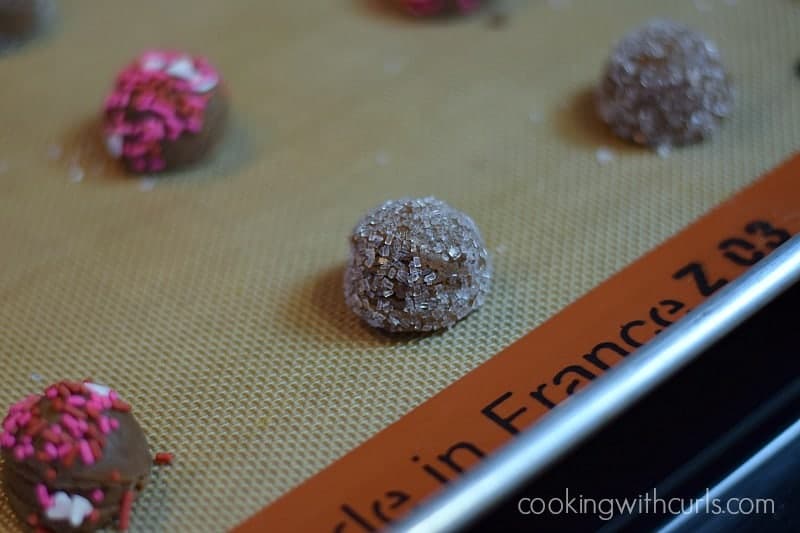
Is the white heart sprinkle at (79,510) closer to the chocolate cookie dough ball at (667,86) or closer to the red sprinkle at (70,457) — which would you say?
the red sprinkle at (70,457)

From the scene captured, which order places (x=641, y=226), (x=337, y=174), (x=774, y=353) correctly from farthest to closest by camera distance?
(x=337, y=174), (x=641, y=226), (x=774, y=353)

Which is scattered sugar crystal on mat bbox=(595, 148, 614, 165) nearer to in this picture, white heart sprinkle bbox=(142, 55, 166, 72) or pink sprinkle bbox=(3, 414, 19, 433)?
white heart sprinkle bbox=(142, 55, 166, 72)

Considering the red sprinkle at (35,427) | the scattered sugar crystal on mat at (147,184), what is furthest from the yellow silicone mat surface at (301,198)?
the red sprinkle at (35,427)

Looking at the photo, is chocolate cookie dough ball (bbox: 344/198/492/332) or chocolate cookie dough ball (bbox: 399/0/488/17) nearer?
chocolate cookie dough ball (bbox: 344/198/492/332)

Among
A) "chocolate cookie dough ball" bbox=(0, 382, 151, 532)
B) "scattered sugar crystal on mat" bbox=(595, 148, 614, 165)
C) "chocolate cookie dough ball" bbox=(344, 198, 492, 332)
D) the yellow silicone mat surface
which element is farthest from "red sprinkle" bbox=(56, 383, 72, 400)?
"scattered sugar crystal on mat" bbox=(595, 148, 614, 165)

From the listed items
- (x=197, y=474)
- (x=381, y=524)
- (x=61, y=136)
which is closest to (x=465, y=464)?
(x=381, y=524)

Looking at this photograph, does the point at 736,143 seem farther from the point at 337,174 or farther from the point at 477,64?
the point at 337,174

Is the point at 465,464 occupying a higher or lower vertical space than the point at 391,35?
lower
